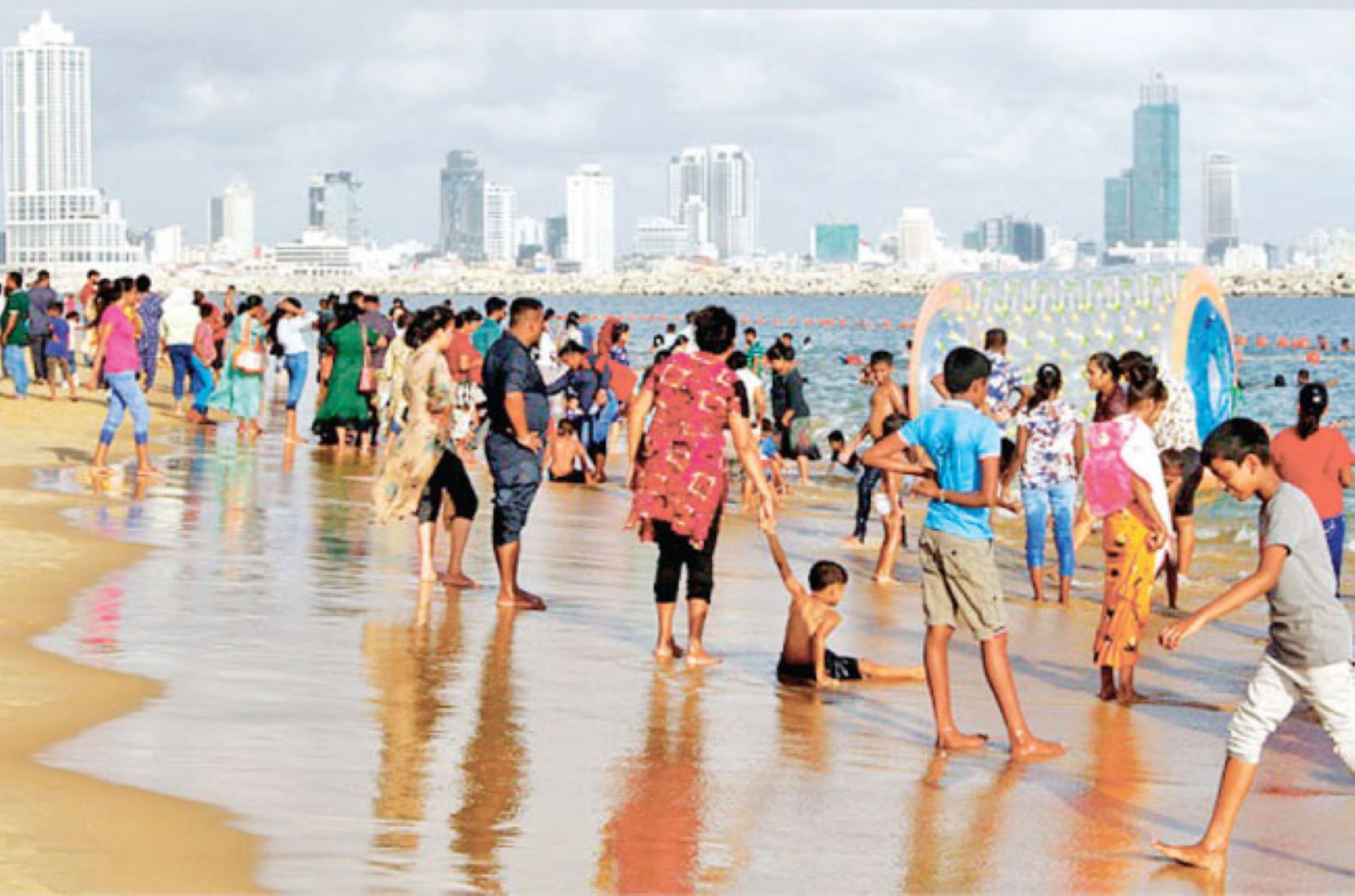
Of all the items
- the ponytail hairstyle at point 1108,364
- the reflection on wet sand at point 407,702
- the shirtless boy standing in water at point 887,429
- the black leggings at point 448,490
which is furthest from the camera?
the shirtless boy standing in water at point 887,429

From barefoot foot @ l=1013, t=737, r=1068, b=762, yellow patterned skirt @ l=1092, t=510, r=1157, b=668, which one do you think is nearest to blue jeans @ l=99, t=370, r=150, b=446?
yellow patterned skirt @ l=1092, t=510, r=1157, b=668

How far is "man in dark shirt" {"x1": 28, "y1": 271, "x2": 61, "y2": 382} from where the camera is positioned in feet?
82.0

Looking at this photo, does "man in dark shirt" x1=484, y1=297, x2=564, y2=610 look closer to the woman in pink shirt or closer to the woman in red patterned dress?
the woman in red patterned dress

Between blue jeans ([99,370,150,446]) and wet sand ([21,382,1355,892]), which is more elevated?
blue jeans ([99,370,150,446])

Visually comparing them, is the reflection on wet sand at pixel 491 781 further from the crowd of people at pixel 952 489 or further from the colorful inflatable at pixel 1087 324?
the colorful inflatable at pixel 1087 324

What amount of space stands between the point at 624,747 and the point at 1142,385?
137 inches

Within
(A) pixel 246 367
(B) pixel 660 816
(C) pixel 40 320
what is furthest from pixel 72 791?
(C) pixel 40 320

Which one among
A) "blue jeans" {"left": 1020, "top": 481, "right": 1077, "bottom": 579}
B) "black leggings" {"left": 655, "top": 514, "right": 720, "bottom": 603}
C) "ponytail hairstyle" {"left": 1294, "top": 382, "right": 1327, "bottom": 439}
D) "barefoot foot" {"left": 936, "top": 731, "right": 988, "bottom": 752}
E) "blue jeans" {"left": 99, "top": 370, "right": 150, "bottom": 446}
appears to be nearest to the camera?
"barefoot foot" {"left": 936, "top": 731, "right": 988, "bottom": 752}

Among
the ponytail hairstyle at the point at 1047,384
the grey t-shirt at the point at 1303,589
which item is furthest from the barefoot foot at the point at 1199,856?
the ponytail hairstyle at the point at 1047,384

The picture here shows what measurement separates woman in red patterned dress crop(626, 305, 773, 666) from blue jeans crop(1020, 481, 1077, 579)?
3.65 meters

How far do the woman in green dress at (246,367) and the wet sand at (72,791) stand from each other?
9.52 m

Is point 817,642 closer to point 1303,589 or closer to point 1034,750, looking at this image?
point 1034,750

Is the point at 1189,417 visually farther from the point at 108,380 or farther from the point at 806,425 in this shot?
the point at 108,380

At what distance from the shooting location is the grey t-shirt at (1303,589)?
6586 millimetres
